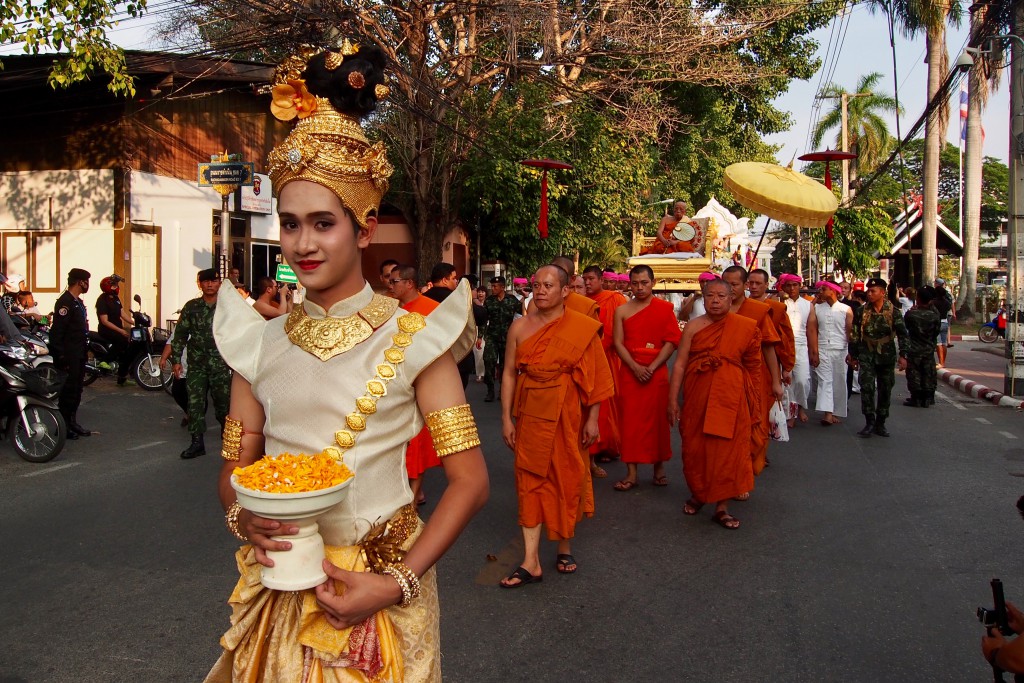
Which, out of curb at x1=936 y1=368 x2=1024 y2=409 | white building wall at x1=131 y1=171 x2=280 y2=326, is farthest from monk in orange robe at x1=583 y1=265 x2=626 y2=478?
white building wall at x1=131 y1=171 x2=280 y2=326

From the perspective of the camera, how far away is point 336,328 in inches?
76.9

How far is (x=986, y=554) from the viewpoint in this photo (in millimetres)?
5617

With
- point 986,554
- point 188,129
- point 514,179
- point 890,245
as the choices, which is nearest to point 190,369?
point 986,554

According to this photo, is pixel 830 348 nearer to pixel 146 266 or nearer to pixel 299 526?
pixel 299 526

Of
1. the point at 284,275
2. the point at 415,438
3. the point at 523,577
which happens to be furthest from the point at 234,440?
the point at 284,275

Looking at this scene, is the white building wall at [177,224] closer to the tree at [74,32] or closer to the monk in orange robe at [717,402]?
the tree at [74,32]

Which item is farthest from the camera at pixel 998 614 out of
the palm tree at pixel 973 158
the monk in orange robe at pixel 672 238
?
the palm tree at pixel 973 158

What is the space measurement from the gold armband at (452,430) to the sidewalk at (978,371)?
41.8ft

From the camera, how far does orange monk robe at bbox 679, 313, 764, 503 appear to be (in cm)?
635

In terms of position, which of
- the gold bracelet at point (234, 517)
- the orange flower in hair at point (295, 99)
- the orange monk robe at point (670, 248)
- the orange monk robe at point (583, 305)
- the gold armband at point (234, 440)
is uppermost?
the orange monk robe at point (670, 248)

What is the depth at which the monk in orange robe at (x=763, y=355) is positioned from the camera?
738 centimetres

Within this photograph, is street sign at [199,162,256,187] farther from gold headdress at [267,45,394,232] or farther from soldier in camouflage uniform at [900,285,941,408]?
gold headdress at [267,45,394,232]

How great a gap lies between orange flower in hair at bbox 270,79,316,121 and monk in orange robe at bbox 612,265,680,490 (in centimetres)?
579

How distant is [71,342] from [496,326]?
5776mm
